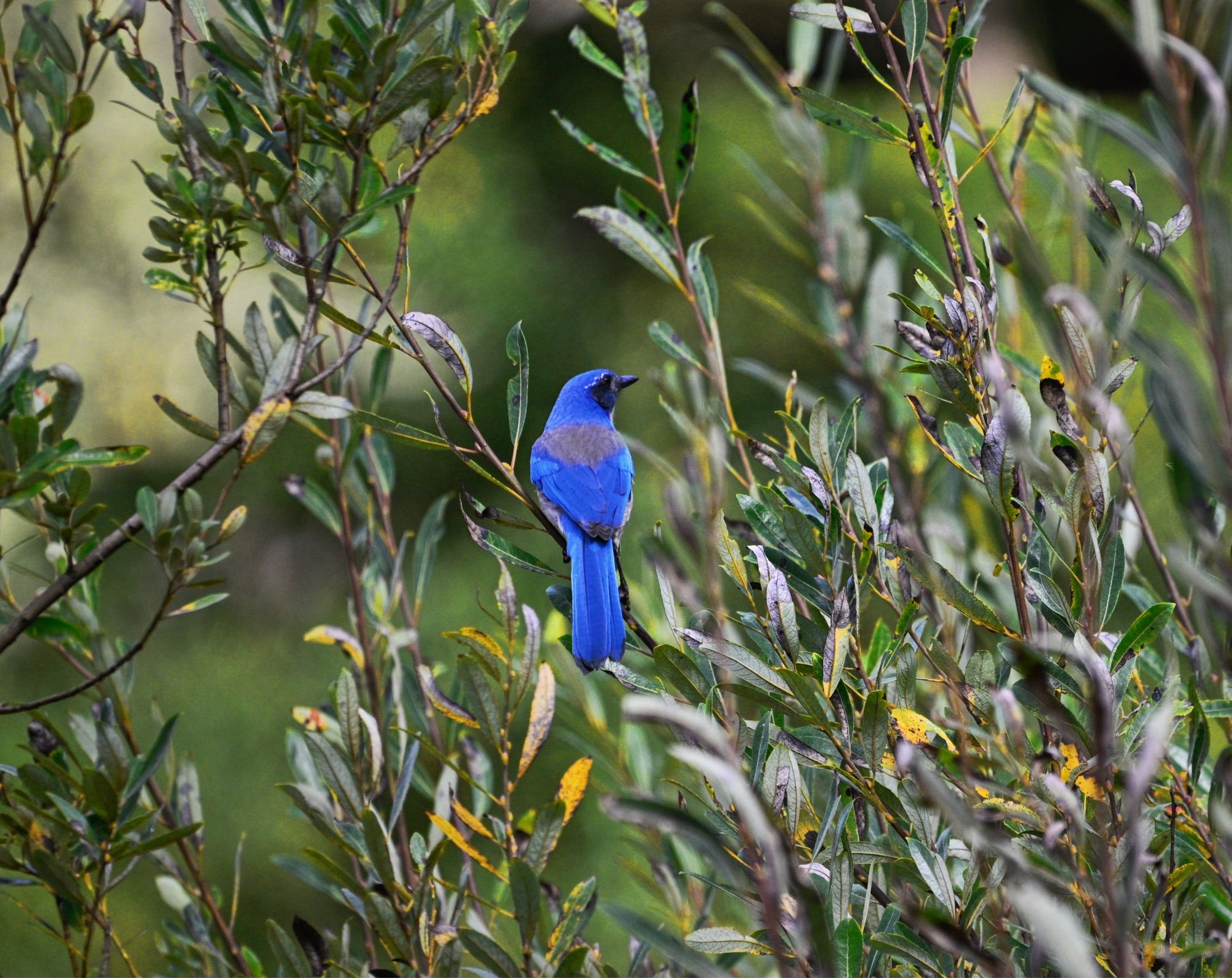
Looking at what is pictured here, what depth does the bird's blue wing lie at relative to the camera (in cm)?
248

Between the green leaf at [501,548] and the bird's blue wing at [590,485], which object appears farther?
the bird's blue wing at [590,485]

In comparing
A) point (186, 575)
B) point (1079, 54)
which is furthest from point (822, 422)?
point (1079, 54)

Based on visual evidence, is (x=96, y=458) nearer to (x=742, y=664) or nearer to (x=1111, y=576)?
(x=742, y=664)

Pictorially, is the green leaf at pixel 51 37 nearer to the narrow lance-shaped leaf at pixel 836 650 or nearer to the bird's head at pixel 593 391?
the narrow lance-shaped leaf at pixel 836 650

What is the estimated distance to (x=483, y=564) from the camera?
430cm

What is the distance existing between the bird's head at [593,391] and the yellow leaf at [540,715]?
2.05m

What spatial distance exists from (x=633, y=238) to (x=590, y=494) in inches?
44.8

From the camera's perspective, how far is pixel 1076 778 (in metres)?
0.96

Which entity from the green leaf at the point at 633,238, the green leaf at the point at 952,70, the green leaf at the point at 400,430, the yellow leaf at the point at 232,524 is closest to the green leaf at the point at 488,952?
the green leaf at the point at 400,430

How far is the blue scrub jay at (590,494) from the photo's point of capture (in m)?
1.84

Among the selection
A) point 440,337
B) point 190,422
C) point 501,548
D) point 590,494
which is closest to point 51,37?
point 190,422

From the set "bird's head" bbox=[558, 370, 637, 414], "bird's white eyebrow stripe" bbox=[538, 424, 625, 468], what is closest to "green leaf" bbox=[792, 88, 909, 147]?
"bird's white eyebrow stripe" bbox=[538, 424, 625, 468]

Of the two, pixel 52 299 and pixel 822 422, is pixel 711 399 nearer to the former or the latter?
pixel 822 422

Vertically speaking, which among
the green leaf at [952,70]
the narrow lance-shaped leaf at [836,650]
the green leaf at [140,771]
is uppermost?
the green leaf at [952,70]
